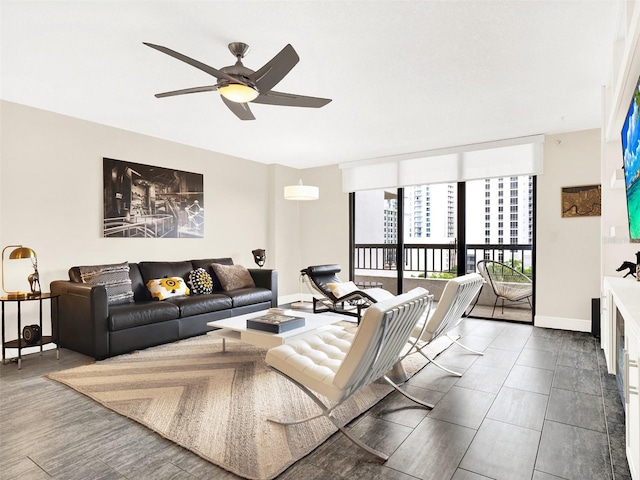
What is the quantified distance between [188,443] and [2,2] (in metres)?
2.81

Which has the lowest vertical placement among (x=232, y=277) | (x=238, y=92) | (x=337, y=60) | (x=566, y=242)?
(x=232, y=277)

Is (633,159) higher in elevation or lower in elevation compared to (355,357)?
higher

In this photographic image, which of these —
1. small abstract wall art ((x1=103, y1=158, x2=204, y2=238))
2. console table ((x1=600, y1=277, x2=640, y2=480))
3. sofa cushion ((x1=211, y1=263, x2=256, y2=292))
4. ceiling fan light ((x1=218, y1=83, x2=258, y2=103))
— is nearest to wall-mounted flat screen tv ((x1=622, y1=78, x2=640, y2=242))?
console table ((x1=600, y1=277, x2=640, y2=480))

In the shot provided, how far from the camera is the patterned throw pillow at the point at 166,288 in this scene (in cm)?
429

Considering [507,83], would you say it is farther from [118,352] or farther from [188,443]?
[118,352]

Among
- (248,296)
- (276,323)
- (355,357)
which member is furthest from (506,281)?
(355,357)

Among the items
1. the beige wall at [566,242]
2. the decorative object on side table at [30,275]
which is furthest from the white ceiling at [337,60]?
the decorative object on side table at [30,275]

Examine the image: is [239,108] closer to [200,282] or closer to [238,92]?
[238,92]

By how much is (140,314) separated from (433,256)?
457 centimetres

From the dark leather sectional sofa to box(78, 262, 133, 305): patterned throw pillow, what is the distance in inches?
3.6

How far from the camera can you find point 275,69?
235 centimetres

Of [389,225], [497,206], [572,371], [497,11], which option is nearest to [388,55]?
[497,11]

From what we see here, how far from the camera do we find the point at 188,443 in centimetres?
205

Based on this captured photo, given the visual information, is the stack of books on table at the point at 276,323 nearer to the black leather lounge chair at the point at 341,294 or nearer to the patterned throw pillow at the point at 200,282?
the black leather lounge chair at the point at 341,294
